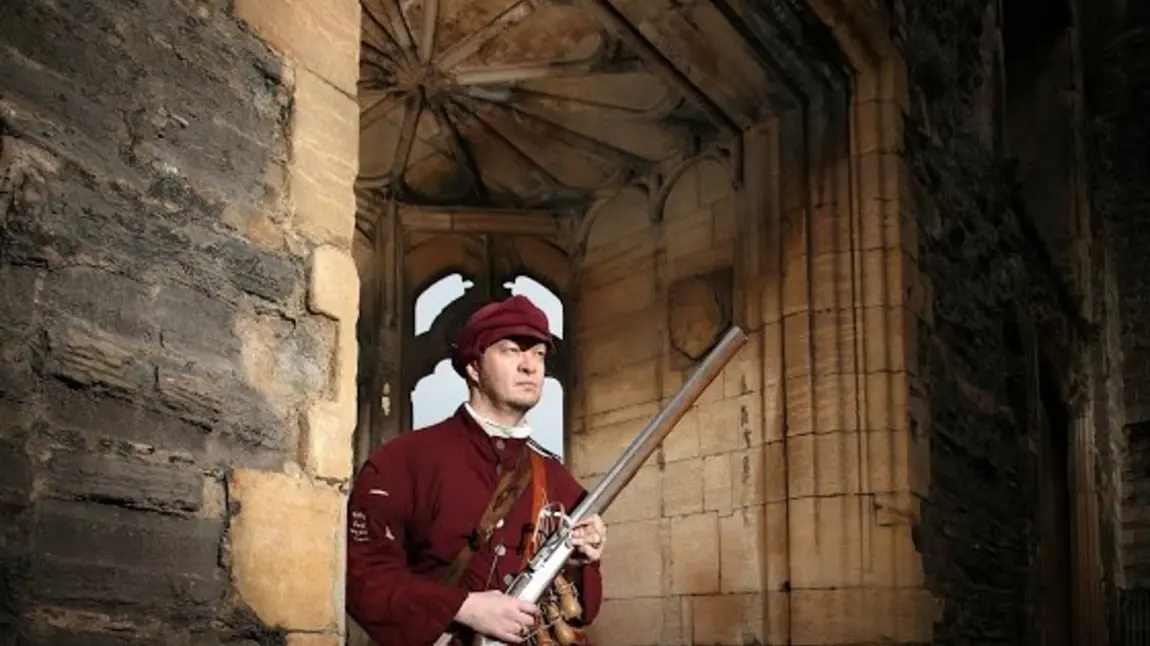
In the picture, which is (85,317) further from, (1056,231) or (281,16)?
(1056,231)

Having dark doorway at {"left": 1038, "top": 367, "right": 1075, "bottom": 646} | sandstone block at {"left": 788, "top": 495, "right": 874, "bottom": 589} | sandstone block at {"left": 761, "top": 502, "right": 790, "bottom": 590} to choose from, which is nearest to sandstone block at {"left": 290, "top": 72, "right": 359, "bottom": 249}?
sandstone block at {"left": 788, "top": 495, "right": 874, "bottom": 589}

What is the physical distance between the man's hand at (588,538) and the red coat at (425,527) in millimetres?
130

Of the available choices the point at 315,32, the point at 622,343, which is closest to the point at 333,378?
the point at 315,32

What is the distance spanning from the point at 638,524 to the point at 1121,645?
4691 millimetres

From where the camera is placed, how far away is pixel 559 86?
7441 millimetres

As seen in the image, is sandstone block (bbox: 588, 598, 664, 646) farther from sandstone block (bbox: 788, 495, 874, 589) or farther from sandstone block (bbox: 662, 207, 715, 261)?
sandstone block (bbox: 662, 207, 715, 261)

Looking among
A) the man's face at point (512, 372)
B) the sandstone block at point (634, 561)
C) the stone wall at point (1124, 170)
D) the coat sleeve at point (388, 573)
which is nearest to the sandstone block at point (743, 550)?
the sandstone block at point (634, 561)

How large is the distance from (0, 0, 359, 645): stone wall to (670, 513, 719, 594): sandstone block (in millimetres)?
4157

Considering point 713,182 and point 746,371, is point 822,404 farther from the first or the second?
point 713,182

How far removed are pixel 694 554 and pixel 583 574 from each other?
11.6ft

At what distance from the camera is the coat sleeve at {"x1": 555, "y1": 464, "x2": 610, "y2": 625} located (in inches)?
126

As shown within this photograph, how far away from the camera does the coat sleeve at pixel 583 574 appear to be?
321 cm

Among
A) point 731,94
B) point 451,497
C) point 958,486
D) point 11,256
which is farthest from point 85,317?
point 958,486

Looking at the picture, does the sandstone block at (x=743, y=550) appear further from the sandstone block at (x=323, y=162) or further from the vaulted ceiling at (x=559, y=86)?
the sandstone block at (x=323, y=162)
